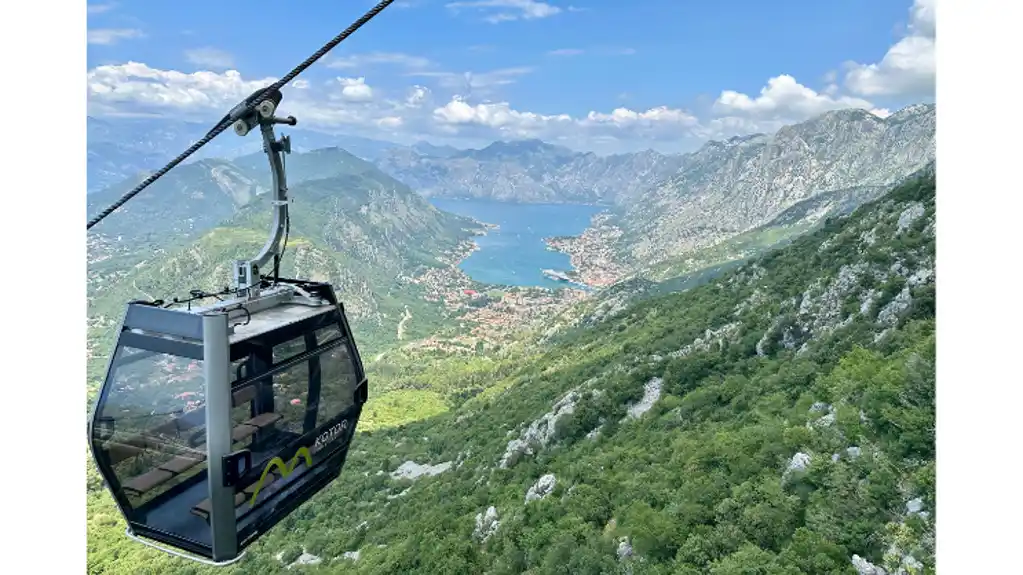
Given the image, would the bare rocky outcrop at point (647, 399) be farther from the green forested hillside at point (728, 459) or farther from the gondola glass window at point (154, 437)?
the gondola glass window at point (154, 437)

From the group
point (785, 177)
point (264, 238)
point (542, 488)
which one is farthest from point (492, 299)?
point (542, 488)

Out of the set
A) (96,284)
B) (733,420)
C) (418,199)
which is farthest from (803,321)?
(418,199)

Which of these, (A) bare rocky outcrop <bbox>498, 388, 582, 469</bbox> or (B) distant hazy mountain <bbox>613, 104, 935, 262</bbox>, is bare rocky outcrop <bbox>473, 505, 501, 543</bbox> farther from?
(B) distant hazy mountain <bbox>613, 104, 935, 262</bbox>

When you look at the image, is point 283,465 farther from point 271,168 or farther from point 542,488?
point 542,488

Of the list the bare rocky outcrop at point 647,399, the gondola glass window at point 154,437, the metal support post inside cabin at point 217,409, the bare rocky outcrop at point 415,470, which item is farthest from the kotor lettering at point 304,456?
the bare rocky outcrop at point 415,470

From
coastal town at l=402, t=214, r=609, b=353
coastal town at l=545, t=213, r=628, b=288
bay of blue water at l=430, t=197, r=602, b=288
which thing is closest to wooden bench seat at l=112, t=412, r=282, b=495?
coastal town at l=402, t=214, r=609, b=353
